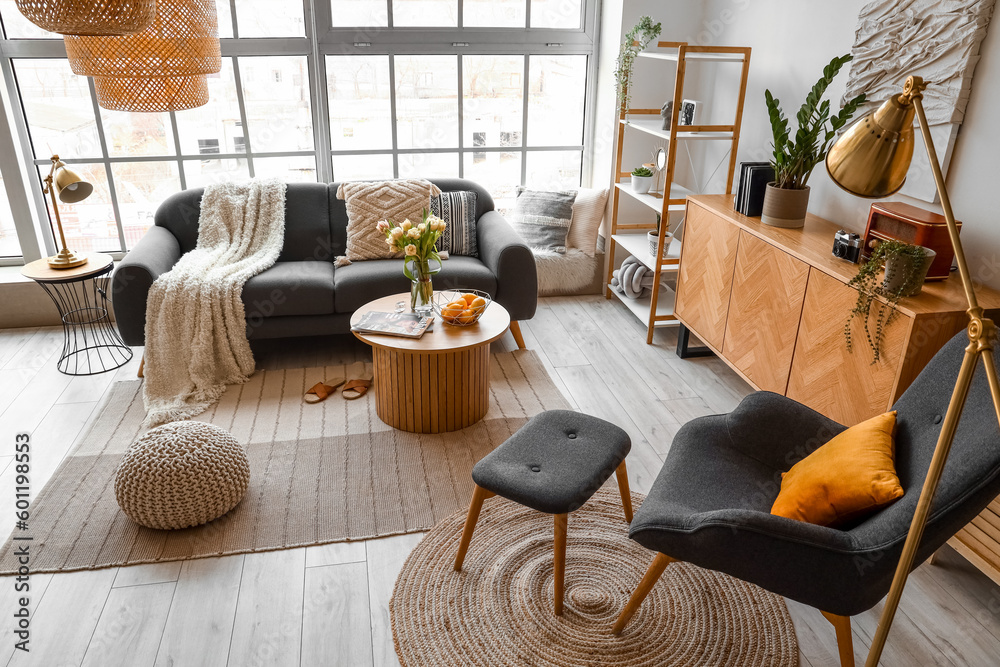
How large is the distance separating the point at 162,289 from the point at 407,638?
7.15 feet

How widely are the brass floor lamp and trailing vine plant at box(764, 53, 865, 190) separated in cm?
166

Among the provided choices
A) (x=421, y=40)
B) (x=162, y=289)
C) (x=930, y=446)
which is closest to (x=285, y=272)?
(x=162, y=289)

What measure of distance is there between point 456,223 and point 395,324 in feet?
3.83

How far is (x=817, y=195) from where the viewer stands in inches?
128

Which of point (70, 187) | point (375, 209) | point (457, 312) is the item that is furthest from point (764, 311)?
point (70, 187)

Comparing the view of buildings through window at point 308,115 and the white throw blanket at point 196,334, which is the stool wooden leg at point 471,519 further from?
the view of buildings through window at point 308,115

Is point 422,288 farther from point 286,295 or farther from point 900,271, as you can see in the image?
point 900,271

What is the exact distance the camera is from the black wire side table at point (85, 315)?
339cm

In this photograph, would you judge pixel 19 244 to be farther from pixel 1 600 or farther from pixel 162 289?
pixel 1 600

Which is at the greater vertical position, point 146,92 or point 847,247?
point 146,92

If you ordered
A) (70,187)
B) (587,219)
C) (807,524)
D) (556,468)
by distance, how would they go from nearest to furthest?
(807,524)
(556,468)
(70,187)
(587,219)

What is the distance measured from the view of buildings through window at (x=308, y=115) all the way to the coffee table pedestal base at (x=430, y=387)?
1896mm

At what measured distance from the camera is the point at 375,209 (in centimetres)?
390

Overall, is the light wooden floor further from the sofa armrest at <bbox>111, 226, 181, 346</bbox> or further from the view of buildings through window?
the view of buildings through window
